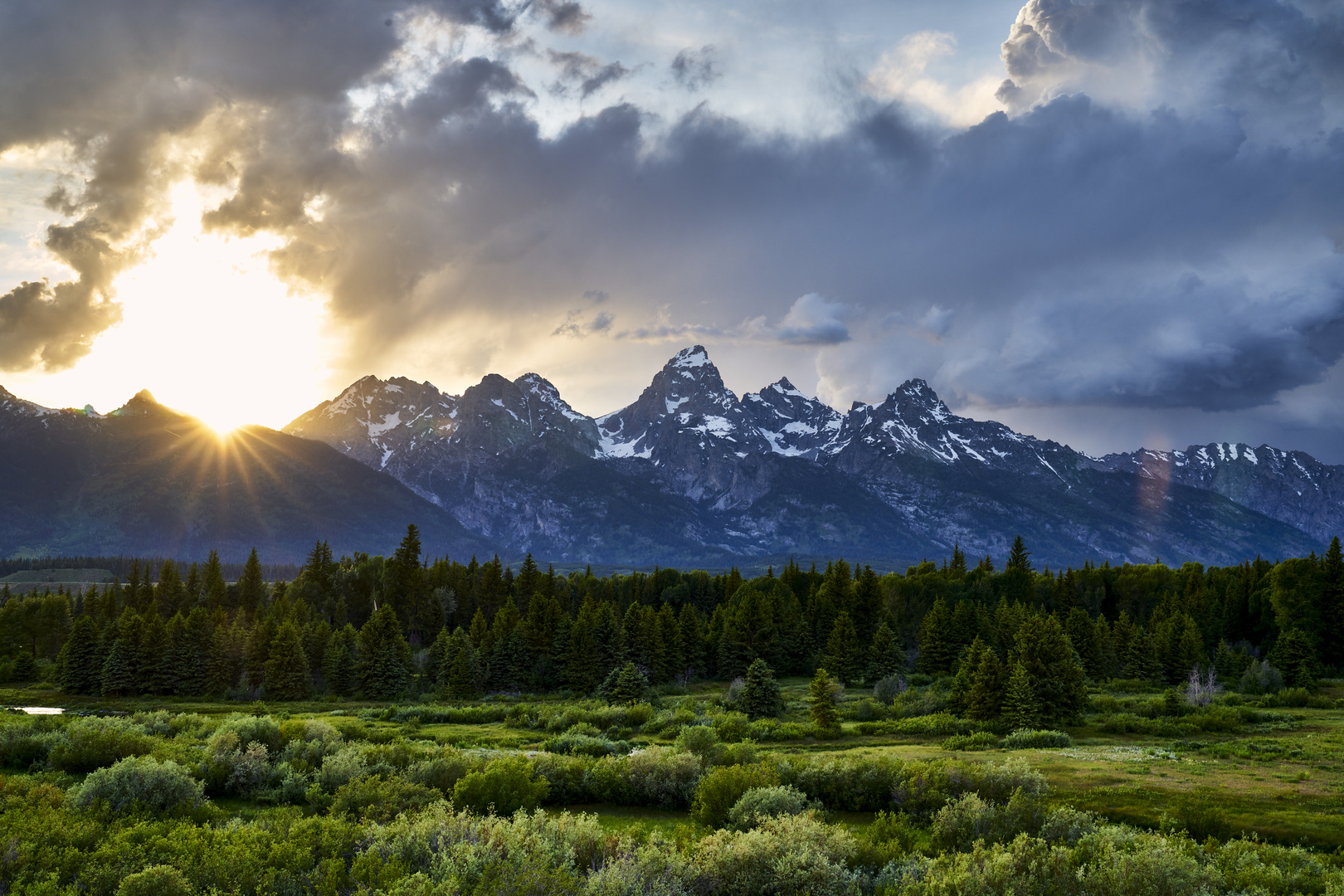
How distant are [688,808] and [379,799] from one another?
12079mm

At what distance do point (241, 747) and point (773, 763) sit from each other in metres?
23.0

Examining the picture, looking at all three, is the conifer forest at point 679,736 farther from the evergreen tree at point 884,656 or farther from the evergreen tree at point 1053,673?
the evergreen tree at point 884,656

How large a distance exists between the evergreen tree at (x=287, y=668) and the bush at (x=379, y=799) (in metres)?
63.8

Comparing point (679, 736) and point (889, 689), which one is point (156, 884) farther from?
point (889, 689)

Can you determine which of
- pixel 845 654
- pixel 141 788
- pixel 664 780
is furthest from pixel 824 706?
pixel 141 788

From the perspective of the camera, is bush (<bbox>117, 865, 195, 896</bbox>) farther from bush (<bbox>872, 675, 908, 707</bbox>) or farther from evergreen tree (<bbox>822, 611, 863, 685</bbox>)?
evergreen tree (<bbox>822, 611, 863, 685</bbox>)

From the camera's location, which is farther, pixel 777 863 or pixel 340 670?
pixel 340 670

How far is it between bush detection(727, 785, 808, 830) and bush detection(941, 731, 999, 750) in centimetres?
2436

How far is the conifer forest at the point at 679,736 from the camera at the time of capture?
16031 millimetres

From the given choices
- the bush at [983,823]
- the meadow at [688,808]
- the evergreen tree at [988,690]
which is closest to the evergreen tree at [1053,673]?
the evergreen tree at [988,690]

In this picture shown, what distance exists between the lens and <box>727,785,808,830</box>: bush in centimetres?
2250

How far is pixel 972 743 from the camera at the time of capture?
45.0m

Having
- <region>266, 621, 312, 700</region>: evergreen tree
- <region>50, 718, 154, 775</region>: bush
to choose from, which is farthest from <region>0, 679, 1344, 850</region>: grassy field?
<region>266, 621, 312, 700</region>: evergreen tree

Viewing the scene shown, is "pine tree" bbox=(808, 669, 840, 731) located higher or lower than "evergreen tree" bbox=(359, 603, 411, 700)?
higher
